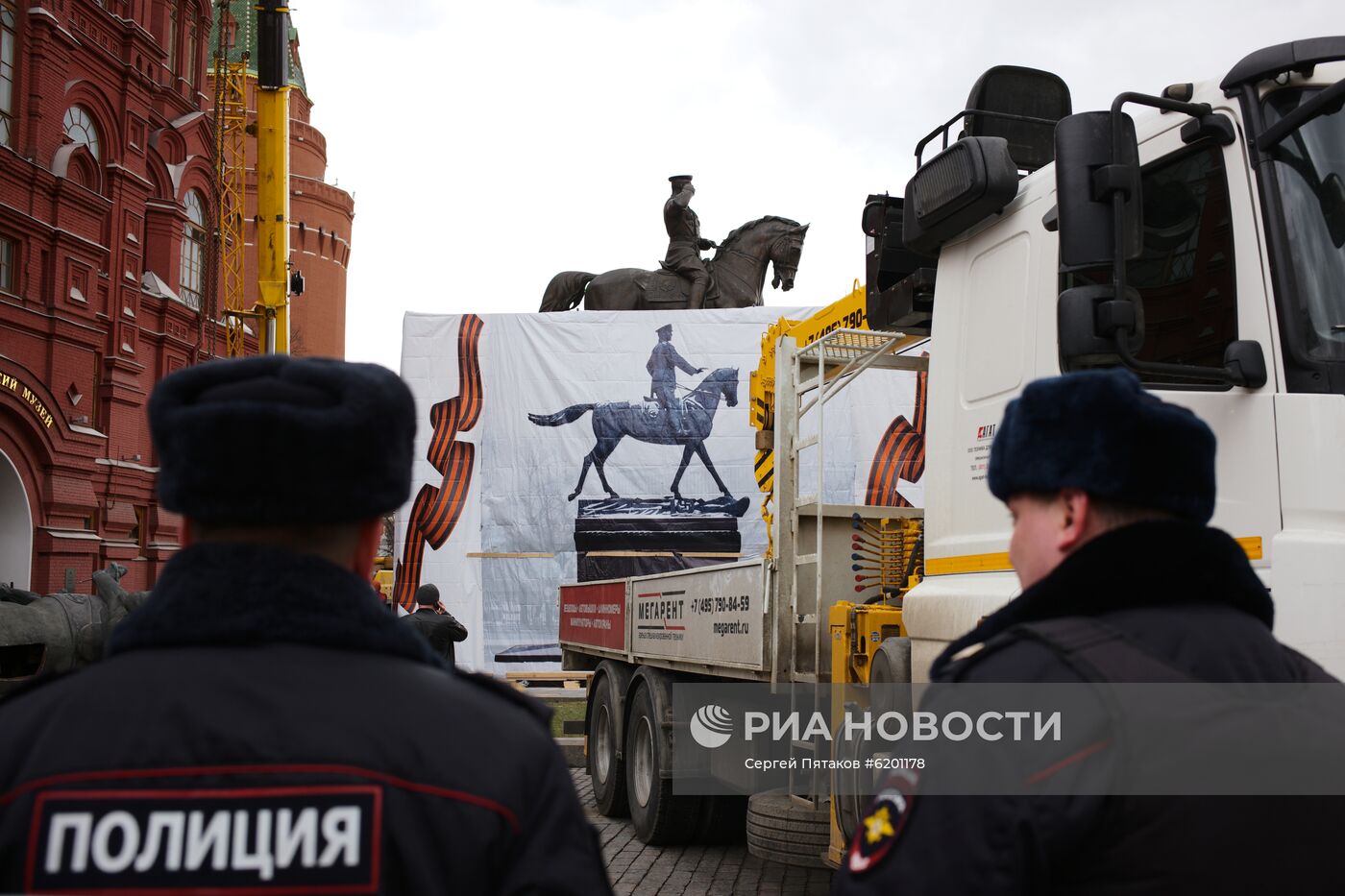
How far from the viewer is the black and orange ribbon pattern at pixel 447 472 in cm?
1866

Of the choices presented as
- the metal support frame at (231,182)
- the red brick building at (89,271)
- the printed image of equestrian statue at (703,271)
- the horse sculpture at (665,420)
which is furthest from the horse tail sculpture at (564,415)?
the metal support frame at (231,182)

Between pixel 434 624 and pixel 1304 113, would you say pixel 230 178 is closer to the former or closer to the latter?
pixel 434 624

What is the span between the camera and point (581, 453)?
61.7ft

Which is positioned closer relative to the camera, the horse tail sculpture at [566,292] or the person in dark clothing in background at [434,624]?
the person in dark clothing in background at [434,624]

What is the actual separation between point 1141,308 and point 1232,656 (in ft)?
6.34

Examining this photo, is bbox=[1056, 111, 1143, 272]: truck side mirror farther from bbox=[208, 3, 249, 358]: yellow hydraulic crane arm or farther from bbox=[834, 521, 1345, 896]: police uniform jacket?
bbox=[208, 3, 249, 358]: yellow hydraulic crane arm

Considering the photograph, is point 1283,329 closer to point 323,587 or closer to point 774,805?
point 323,587

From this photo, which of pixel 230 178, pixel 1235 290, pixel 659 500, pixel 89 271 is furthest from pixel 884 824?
pixel 230 178

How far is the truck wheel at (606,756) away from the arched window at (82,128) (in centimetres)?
1839

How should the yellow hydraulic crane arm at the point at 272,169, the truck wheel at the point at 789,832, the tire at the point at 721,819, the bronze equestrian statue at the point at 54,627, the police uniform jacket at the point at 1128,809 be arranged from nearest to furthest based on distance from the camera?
the police uniform jacket at the point at 1128,809, the truck wheel at the point at 789,832, the tire at the point at 721,819, the bronze equestrian statue at the point at 54,627, the yellow hydraulic crane arm at the point at 272,169

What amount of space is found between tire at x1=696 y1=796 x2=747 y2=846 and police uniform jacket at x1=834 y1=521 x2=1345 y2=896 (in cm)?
647

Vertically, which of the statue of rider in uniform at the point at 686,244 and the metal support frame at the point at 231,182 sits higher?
the metal support frame at the point at 231,182

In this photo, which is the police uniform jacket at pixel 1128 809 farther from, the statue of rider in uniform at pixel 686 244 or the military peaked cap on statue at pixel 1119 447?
the statue of rider in uniform at pixel 686 244

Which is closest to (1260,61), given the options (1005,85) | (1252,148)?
(1252,148)
